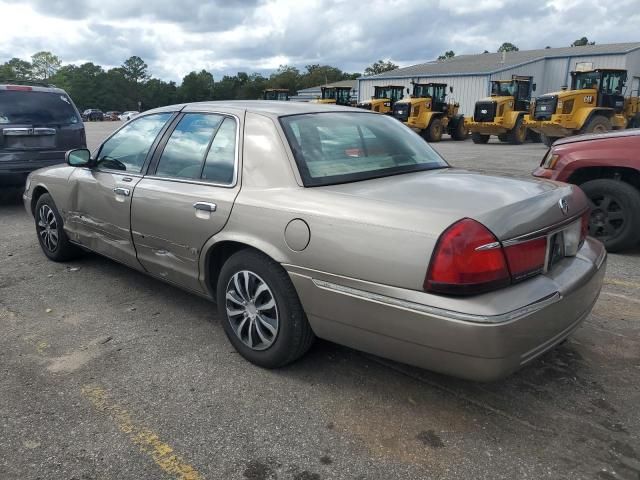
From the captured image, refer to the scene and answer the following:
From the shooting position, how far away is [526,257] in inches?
95.1

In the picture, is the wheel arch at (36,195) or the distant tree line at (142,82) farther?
the distant tree line at (142,82)

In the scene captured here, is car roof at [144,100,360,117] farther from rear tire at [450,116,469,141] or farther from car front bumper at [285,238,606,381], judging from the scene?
rear tire at [450,116,469,141]

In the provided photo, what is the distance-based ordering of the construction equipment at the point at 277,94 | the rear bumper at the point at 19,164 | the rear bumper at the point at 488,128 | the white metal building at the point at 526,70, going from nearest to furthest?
the rear bumper at the point at 19,164, the rear bumper at the point at 488,128, the construction equipment at the point at 277,94, the white metal building at the point at 526,70

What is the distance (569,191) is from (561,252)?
1.27ft

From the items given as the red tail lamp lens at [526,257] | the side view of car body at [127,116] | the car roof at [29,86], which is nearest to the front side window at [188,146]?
the side view of car body at [127,116]

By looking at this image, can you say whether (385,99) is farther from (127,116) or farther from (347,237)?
(127,116)

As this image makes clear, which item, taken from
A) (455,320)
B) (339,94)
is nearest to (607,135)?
(455,320)

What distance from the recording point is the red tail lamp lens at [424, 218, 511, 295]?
2248 millimetres

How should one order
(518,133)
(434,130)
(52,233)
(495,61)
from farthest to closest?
(495,61) → (434,130) → (518,133) → (52,233)

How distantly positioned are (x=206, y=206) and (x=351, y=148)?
942 mm

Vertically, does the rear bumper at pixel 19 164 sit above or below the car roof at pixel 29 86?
below

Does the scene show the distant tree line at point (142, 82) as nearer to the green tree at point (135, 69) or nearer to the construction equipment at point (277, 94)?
the green tree at point (135, 69)

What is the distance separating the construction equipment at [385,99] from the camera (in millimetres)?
25678

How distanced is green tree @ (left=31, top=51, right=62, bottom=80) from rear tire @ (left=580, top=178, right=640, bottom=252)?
471 ft
